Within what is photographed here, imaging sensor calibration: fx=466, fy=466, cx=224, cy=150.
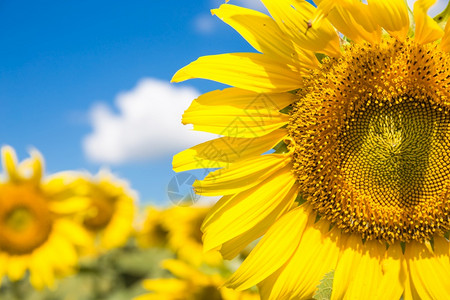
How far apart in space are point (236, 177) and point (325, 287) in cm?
73

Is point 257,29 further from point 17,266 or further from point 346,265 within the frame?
point 17,266

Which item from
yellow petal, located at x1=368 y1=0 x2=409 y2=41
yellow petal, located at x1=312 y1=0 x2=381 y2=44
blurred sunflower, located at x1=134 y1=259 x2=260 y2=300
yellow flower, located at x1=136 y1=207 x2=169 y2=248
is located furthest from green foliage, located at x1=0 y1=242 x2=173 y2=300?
yellow petal, located at x1=368 y1=0 x2=409 y2=41

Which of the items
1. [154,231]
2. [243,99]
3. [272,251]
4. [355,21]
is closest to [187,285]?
[272,251]

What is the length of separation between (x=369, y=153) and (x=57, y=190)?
535 centimetres

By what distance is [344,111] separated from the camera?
2350 mm

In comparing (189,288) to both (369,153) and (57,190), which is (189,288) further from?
(57,190)

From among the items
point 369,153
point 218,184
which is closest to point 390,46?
point 369,153

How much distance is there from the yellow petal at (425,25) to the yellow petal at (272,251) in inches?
41.1

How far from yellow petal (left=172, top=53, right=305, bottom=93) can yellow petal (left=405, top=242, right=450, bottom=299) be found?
112 centimetres

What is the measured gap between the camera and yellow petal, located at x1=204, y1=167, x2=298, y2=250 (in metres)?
2.36

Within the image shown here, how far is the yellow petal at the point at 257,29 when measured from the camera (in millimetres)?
2184

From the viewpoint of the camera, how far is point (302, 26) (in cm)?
217

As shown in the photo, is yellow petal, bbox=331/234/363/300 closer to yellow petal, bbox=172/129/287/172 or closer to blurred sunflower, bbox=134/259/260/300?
yellow petal, bbox=172/129/287/172

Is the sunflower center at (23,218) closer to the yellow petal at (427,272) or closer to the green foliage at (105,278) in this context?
the green foliage at (105,278)
